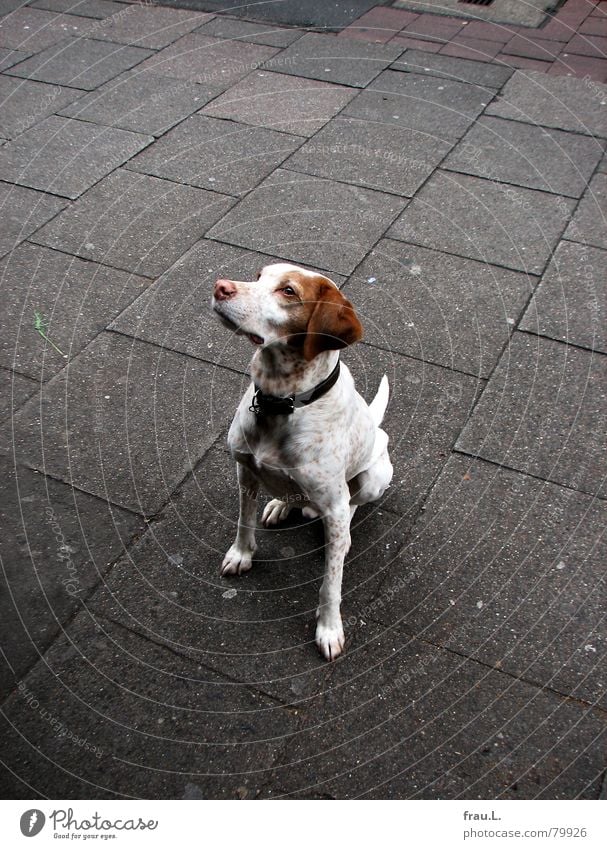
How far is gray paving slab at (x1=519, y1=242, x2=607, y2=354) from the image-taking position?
5.96 meters

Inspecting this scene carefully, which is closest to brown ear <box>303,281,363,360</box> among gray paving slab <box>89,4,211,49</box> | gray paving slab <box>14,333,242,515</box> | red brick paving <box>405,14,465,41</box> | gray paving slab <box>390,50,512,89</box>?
gray paving slab <box>14,333,242,515</box>

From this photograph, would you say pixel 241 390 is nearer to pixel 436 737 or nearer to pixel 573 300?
pixel 436 737

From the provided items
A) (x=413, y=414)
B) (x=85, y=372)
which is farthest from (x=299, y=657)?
(x=85, y=372)

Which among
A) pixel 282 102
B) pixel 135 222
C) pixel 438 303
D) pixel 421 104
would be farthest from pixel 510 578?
pixel 282 102

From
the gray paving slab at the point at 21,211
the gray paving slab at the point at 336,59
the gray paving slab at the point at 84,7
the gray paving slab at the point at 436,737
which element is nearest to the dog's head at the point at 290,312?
the gray paving slab at the point at 436,737

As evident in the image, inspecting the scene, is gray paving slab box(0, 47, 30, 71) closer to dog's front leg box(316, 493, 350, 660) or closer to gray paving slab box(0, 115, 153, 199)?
gray paving slab box(0, 115, 153, 199)

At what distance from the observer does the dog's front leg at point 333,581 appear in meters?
3.85

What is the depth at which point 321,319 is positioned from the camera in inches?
129

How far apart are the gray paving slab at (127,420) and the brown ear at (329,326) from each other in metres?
1.87

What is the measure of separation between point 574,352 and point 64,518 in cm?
373

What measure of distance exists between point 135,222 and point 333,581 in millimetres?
4245

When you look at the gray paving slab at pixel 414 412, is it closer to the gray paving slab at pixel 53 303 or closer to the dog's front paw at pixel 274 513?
the dog's front paw at pixel 274 513
